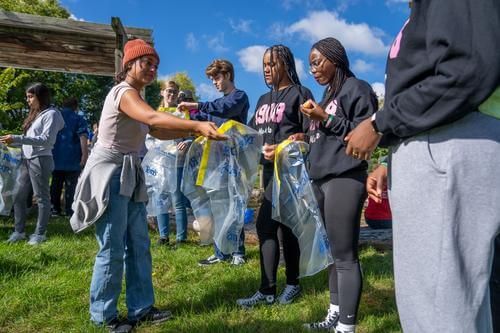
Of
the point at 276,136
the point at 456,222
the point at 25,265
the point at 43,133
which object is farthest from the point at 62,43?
the point at 456,222

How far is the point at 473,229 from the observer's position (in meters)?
1.10

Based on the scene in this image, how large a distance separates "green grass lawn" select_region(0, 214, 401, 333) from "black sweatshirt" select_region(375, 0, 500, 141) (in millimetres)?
1819

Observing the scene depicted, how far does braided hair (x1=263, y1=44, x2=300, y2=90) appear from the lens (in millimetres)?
3041

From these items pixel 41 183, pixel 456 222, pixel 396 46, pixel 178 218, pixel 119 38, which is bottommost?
pixel 178 218

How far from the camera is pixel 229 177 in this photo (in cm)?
309

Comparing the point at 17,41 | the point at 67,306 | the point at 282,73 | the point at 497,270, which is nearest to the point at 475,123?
the point at 497,270

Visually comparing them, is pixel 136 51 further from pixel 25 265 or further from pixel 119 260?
pixel 25 265

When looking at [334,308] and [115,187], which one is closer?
[115,187]

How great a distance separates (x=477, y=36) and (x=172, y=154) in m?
3.64

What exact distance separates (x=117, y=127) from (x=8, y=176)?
10.4ft

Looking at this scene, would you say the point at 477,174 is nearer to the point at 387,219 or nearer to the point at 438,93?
the point at 438,93

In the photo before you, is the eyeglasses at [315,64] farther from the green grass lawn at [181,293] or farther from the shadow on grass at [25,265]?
the shadow on grass at [25,265]

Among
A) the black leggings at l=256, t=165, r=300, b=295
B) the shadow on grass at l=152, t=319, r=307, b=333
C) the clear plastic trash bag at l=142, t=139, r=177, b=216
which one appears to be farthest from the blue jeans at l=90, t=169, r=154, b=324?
the clear plastic trash bag at l=142, t=139, r=177, b=216

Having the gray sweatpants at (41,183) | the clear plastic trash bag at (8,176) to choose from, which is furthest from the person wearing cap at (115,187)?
the clear plastic trash bag at (8,176)
